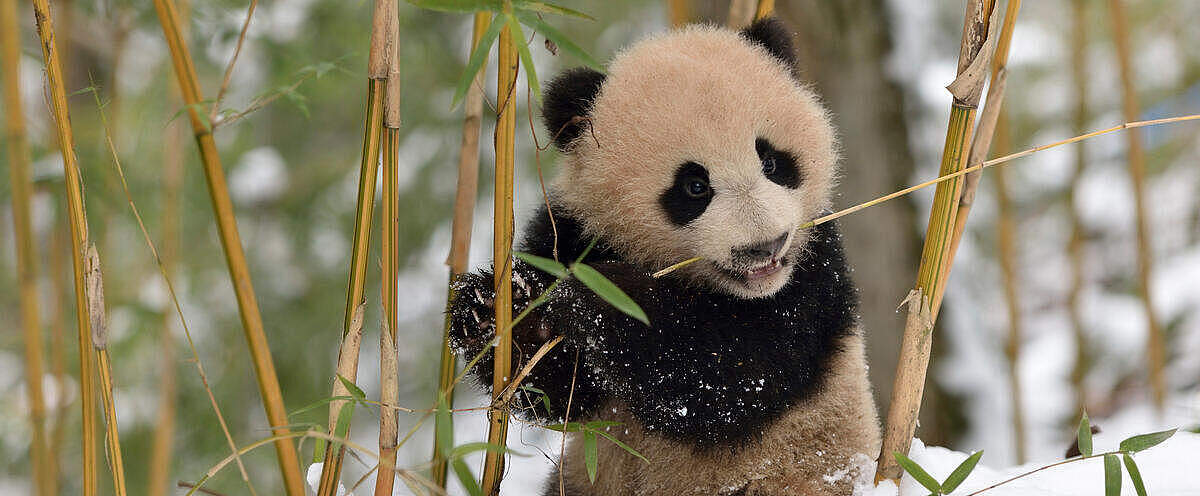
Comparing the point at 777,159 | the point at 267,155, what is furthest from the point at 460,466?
the point at 267,155

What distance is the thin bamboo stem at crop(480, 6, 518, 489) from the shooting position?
95 cm

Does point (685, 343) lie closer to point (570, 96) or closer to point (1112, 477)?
point (570, 96)

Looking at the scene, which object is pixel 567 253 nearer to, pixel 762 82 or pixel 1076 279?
pixel 762 82

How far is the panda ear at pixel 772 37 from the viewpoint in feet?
4.18

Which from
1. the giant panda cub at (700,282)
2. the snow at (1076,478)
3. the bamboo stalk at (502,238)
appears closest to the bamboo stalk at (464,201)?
the giant panda cub at (700,282)

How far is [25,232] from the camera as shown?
1234 millimetres

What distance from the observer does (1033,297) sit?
4.39 meters

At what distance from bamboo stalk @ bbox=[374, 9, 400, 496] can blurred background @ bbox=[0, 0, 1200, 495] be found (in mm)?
569

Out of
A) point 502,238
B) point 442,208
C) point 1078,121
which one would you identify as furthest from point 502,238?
point 442,208

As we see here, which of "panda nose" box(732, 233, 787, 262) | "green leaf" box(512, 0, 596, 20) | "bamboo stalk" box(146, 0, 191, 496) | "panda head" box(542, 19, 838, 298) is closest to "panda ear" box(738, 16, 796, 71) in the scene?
"panda head" box(542, 19, 838, 298)

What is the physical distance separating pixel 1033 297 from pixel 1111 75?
110 centimetres

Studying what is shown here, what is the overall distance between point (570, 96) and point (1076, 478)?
0.89m

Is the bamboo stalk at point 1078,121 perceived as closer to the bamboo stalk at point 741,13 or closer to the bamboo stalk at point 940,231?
the bamboo stalk at point 741,13

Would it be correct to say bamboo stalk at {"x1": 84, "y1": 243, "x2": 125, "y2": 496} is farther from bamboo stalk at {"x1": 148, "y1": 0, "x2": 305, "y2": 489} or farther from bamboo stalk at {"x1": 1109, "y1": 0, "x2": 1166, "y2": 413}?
bamboo stalk at {"x1": 1109, "y1": 0, "x2": 1166, "y2": 413}
